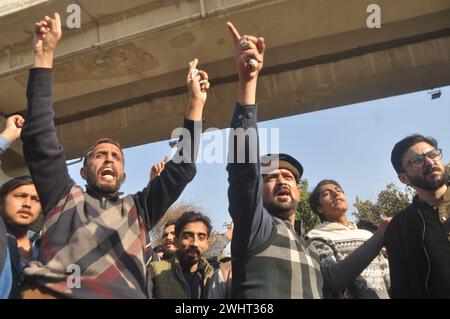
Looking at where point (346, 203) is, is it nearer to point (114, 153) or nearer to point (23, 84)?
point (114, 153)

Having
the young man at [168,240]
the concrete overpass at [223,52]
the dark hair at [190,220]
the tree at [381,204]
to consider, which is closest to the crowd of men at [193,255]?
the dark hair at [190,220]

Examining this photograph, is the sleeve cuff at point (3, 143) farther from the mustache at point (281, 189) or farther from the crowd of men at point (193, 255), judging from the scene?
the mustache at point (281, 189)

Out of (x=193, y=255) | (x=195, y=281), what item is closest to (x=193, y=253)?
(x=193, y=255)

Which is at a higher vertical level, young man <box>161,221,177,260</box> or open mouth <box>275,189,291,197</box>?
young man <box>161,221,177,260</box>

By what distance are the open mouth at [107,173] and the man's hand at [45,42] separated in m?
0.60

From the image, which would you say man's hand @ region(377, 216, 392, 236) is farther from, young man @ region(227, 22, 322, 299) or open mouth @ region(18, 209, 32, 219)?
open mouth @ region(18, 209, 32, 219)

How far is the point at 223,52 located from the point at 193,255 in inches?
90.2

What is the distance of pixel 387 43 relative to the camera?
4164mm

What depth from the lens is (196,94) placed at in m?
2.37

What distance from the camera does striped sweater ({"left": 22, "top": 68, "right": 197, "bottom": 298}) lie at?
5.82 ft

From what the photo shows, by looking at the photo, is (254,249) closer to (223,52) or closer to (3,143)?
(3,143)

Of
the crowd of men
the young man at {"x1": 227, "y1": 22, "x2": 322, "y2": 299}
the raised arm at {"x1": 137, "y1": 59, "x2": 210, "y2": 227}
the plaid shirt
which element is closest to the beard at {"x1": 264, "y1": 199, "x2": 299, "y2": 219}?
the crowd of men

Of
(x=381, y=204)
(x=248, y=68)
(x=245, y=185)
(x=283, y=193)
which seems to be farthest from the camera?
(x=381, y=204)
